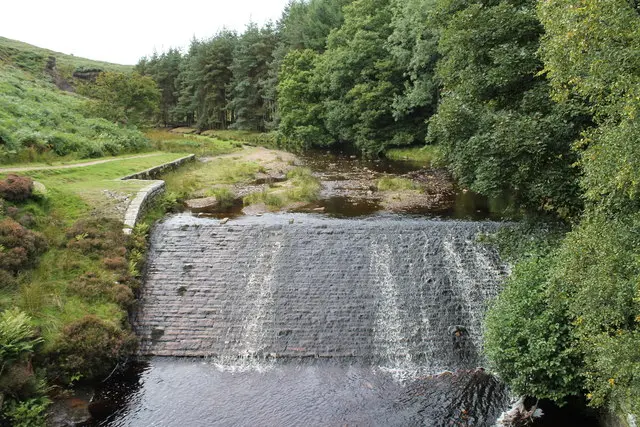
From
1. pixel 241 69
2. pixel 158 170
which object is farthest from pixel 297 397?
pixel 241 69

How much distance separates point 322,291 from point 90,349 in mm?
6740

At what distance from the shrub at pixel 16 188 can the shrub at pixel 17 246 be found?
1696mm

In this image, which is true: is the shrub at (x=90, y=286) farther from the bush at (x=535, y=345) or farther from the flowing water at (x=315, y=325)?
the bush at (x=535, y=345)

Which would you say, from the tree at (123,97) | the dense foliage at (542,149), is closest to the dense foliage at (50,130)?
the dense foliage at (542,149)

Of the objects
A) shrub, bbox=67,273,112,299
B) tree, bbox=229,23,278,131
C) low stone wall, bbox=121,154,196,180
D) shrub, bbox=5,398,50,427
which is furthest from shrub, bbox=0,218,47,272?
tree, bbox=229,23,278,131

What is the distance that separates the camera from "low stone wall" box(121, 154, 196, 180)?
23723 mm

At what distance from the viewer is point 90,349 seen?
11188mm

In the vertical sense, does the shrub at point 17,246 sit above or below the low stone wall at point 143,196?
below

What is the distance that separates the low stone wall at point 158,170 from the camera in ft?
77.8

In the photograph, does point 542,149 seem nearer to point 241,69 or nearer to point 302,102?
point 302,102

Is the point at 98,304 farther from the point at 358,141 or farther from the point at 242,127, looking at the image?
the point at 242,127

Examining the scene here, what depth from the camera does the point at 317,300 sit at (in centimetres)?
1415

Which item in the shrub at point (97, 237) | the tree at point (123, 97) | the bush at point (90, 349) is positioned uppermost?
the tree at point (123, 97)

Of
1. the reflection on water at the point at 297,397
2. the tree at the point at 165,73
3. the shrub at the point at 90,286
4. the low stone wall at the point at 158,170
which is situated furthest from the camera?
the tree at the point at 165,73
